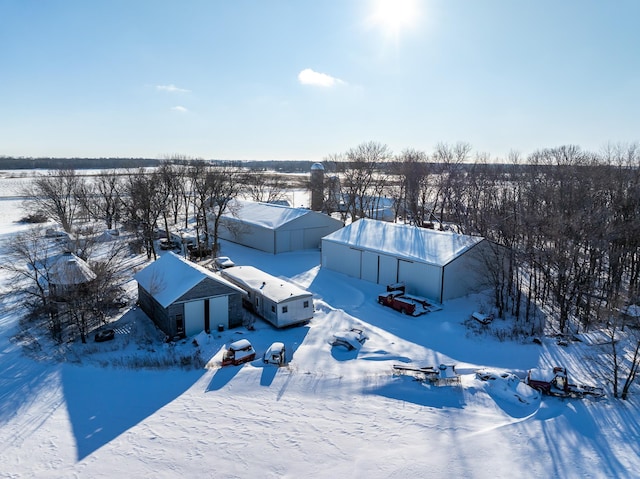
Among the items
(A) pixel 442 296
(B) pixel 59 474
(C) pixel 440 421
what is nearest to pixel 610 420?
(C) pixel 440 421

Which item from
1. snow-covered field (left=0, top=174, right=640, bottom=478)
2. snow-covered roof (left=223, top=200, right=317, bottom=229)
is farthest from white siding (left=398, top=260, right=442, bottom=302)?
snow-covered roof (left=223, top=200, right=317, bottom=229)

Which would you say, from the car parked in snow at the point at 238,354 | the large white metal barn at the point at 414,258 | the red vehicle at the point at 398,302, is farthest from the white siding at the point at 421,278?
the car parked in snow at the point at 238,354

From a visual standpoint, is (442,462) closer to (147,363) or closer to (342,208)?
(147,363)

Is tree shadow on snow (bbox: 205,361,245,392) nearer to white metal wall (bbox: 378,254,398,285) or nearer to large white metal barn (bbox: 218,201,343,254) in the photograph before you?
white metal wall (bbox: 378,254,398,285)

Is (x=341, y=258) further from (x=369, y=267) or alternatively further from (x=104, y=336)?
(x=104, y=336)

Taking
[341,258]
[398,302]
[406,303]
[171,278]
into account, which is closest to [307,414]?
[406,303]

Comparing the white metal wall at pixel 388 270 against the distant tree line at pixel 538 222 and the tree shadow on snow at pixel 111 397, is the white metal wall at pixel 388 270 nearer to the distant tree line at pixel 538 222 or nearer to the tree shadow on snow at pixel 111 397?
the distant tree line at pixel 538 222
